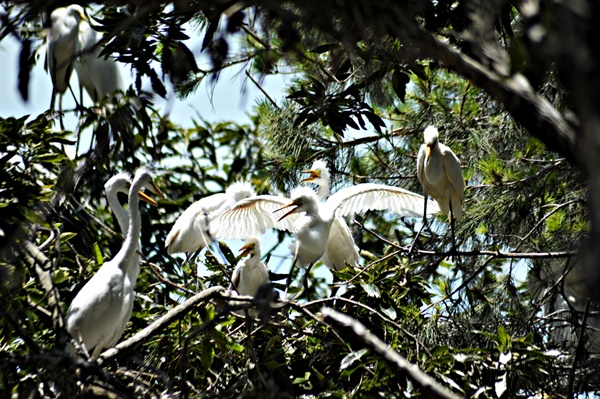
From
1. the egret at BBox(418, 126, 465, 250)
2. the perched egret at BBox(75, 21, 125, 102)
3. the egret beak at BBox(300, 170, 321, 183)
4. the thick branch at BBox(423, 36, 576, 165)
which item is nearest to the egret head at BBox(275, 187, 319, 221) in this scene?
the egret beak at BBox(300, 170, 321, 183)

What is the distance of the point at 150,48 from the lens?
2.18 meters

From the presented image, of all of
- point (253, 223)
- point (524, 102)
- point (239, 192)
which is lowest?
point (524, 102)

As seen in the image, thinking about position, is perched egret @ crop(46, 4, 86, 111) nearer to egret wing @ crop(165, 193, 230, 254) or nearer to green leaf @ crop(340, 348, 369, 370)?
egret wing @ crop(165, 193, 230, 254)

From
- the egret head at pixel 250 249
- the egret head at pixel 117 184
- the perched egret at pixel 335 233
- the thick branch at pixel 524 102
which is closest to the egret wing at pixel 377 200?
the perched egret at pixel 335 233

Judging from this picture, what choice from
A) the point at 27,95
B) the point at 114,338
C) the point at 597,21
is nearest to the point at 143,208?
the point at 114,338

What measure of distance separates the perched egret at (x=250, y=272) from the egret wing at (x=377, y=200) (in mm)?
394

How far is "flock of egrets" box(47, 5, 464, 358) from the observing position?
2.58 metres

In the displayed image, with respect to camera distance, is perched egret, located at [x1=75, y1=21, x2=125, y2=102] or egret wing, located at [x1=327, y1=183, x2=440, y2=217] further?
perched egret, located at [x1=75, y1=21, x2=125, y2=102]

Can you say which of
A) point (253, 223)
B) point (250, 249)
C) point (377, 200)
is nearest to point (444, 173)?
point (377, 200)

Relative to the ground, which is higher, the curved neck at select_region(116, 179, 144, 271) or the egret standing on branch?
the egret standing on branch

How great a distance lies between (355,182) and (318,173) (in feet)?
0.89

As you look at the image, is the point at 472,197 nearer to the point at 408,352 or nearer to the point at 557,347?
the point at 557,347

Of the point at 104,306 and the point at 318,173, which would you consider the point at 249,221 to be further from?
the point at 104,306

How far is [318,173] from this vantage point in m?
3.59
